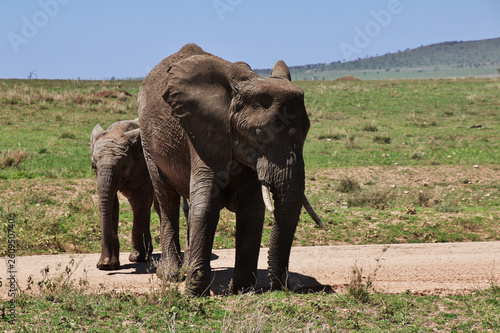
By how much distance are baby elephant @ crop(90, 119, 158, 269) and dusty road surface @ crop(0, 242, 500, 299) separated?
37 centimetres

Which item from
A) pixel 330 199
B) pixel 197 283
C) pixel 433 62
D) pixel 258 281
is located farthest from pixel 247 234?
pixel 433 62

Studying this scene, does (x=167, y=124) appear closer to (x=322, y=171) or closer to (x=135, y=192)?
(x=135, y=192)

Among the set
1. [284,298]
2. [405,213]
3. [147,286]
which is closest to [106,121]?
[405,213]

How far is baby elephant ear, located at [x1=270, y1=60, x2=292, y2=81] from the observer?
743 cm

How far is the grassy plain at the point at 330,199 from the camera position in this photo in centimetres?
653

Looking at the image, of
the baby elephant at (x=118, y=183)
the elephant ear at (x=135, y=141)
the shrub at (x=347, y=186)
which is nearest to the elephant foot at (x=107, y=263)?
the baby elephant at (x=118, y=183)

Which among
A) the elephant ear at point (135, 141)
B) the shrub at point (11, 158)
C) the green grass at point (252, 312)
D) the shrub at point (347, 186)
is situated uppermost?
the elephant ear at point (135, 141)

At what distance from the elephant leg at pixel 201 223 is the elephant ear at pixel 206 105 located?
0.22 m

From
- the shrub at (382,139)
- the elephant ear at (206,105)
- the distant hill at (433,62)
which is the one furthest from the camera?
the distant hill at (433,62)

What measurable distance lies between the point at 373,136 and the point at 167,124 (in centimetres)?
1679

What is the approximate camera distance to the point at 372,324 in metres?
6.50

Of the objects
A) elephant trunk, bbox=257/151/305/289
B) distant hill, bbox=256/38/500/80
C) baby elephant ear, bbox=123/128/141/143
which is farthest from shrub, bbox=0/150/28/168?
distant hill, bbox=256/38/500/80

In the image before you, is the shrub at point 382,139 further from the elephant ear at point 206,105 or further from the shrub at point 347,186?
the elephant ear at point 206,105

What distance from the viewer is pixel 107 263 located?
9117mm
